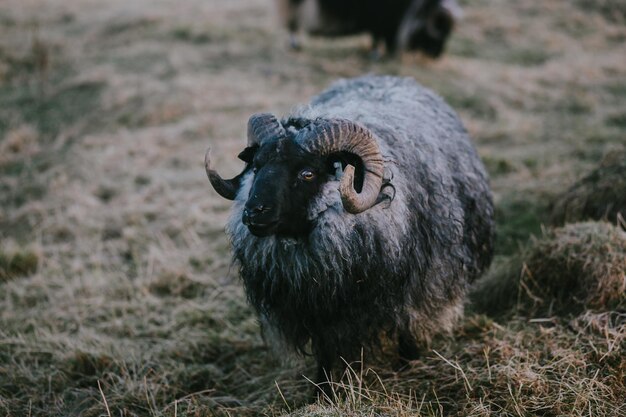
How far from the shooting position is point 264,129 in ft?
11.2

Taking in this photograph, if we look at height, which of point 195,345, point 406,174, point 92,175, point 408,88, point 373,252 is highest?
point 408,88

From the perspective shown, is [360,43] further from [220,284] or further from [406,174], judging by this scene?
[406,174]

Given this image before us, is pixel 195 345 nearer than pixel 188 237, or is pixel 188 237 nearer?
pixel 195 345

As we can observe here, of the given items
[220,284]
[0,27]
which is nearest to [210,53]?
[0,27]

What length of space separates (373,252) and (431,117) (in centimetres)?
154

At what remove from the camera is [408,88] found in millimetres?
4836

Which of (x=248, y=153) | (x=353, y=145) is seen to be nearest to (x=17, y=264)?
(x=248, y=153)

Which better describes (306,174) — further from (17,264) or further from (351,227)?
(17,264)

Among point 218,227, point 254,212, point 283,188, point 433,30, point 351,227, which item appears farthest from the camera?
point 433,30

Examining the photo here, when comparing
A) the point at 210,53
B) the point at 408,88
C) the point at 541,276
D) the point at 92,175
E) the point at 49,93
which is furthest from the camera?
the point at 210,53

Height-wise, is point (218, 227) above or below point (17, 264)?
above

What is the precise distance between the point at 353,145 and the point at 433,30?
1049 cm

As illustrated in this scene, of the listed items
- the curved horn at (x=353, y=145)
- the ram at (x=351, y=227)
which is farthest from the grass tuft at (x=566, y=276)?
the curved horn at (x=353, y=145)

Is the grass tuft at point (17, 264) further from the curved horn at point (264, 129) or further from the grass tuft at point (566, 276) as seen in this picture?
the grass tuft at point (566, 276)
